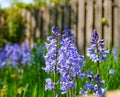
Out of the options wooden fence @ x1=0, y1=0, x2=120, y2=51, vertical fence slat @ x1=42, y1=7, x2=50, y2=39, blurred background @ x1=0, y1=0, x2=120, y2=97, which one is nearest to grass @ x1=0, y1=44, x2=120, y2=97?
blurred background @ x1=0, y1=0, x2=120, y2=97

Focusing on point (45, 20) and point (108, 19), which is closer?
point (108, 19)

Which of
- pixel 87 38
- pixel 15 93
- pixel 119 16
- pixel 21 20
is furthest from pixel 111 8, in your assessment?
pixel 15 93

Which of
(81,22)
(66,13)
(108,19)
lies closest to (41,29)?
(66,13)

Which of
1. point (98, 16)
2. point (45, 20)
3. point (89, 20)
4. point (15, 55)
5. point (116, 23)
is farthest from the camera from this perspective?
point (45, 20)

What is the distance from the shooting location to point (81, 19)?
9812 millimetres

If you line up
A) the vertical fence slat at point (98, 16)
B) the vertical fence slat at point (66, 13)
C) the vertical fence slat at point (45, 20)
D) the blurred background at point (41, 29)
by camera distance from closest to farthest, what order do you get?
the blurred background at point (41, 29), the vertical fence slat at point (98, 16), the vertical fence slat at point (66, 13), the vertical fence slat at point (45, 20)

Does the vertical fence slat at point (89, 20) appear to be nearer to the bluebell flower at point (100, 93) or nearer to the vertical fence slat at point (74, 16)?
the vertical fence slat at point (74, 16)

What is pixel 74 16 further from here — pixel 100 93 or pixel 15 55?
pixel 100 93


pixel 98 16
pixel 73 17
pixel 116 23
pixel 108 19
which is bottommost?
pixel 116 23

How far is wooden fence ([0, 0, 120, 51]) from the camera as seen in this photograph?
8859 mm

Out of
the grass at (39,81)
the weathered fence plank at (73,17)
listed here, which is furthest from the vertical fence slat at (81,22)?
the grass at (39,81)

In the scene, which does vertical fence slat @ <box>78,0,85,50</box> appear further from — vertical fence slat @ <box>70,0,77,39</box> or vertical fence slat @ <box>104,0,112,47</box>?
vertical fence slat @ <box>104,0,112,47</box>

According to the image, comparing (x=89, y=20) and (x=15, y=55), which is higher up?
(x=89, y=20)

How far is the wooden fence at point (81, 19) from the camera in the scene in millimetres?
8859
